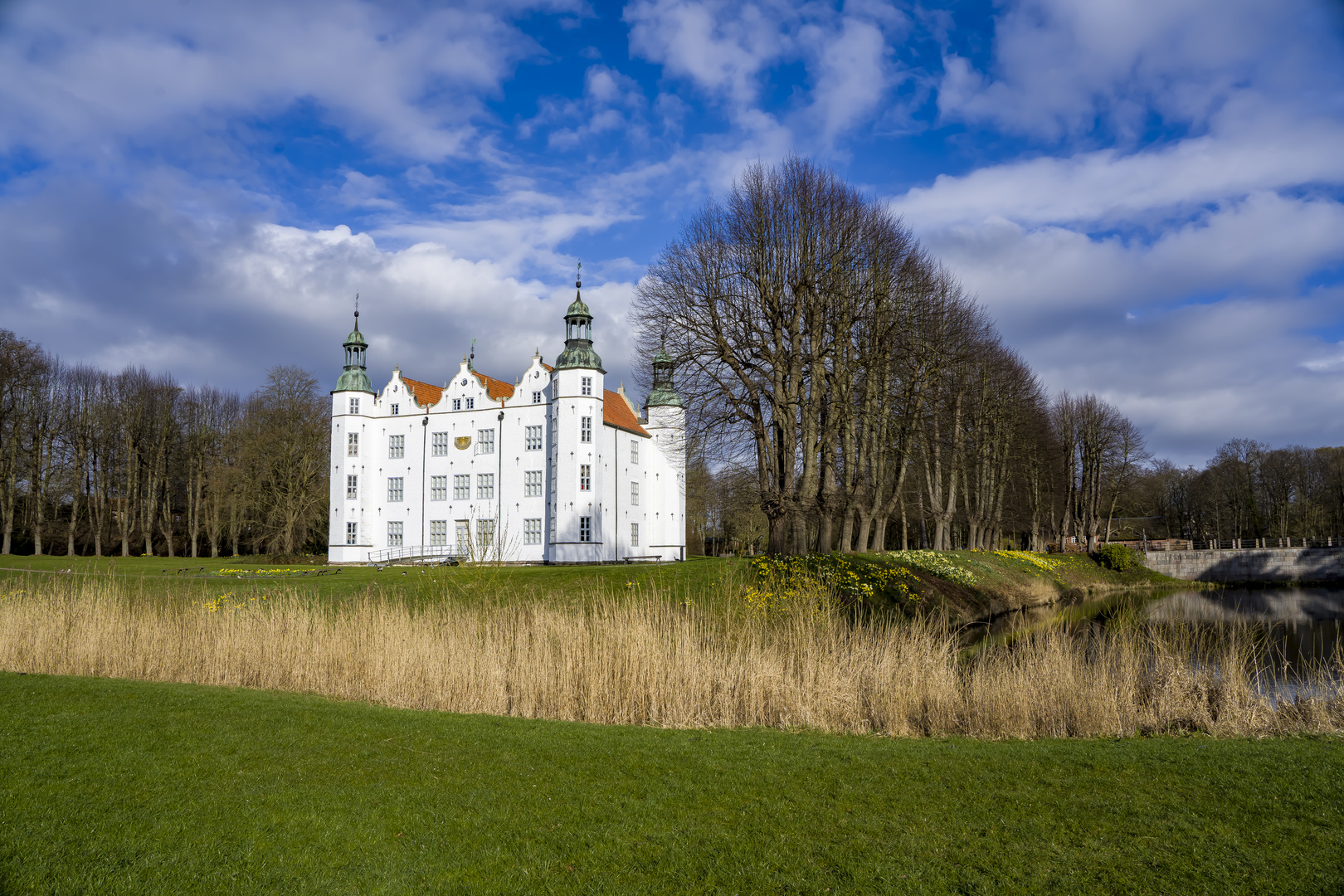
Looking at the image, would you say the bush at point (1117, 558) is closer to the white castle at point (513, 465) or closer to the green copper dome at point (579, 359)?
the white castle at point (513, 465)

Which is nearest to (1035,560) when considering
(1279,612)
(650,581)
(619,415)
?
A: (1279,612)

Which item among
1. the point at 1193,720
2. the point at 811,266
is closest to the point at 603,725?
the point at 1193,720

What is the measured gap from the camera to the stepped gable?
42.6 m

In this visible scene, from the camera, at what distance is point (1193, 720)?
26.9 ft

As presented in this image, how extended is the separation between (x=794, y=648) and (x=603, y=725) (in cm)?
285

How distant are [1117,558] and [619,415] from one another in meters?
26.6

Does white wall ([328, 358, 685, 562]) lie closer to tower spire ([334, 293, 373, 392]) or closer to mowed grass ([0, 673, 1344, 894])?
tower spire ([334, 293, 373, 392])

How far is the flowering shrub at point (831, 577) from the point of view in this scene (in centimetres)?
1593

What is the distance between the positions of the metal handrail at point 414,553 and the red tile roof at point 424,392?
297 inches

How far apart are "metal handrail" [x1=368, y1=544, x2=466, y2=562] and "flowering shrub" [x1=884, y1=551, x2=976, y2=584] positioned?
80.7ft

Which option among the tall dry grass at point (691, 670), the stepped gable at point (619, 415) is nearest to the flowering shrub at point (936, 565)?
the tall dry grass at point (691, 670)

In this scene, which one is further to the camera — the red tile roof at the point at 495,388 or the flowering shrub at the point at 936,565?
the red tile roof at the point at 495,388

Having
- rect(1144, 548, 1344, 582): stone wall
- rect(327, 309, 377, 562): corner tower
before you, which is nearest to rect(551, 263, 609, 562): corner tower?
rect(327, 309, 377, 562): corner tower

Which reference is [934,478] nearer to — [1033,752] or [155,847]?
[1033,752]
